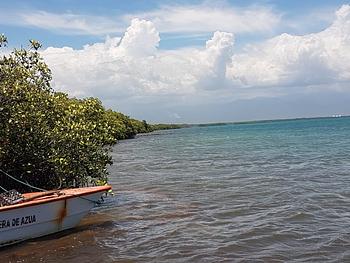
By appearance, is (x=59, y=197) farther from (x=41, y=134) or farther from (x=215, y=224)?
(x=215, y=224)

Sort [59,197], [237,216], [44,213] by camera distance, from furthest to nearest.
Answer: [237,216]
[59,197]
[44,213]

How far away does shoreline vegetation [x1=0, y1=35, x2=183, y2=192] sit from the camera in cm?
1523

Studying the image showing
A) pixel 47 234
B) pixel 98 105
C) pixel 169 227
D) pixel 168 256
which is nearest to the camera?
pixel 168 256

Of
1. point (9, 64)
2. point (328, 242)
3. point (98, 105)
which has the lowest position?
point (328, 242)


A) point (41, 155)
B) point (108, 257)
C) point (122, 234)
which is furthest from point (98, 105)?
point (108, 257)

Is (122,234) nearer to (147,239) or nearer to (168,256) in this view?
(147,239)

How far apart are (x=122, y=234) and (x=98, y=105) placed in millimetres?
6469

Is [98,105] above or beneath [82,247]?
above

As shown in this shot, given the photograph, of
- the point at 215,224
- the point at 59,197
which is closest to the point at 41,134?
the point at 59,197

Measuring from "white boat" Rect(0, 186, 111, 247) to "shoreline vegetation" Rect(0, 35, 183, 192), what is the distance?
2.00 meters

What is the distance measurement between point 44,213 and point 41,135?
3.65 meters

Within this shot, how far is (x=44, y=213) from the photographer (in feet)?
43.1

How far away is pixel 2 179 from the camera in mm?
15977

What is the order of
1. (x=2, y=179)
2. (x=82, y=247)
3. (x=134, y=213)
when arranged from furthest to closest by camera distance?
1. (x=134, y=213)
2. (x=2, y=179)
3. (x=82, y=247)
